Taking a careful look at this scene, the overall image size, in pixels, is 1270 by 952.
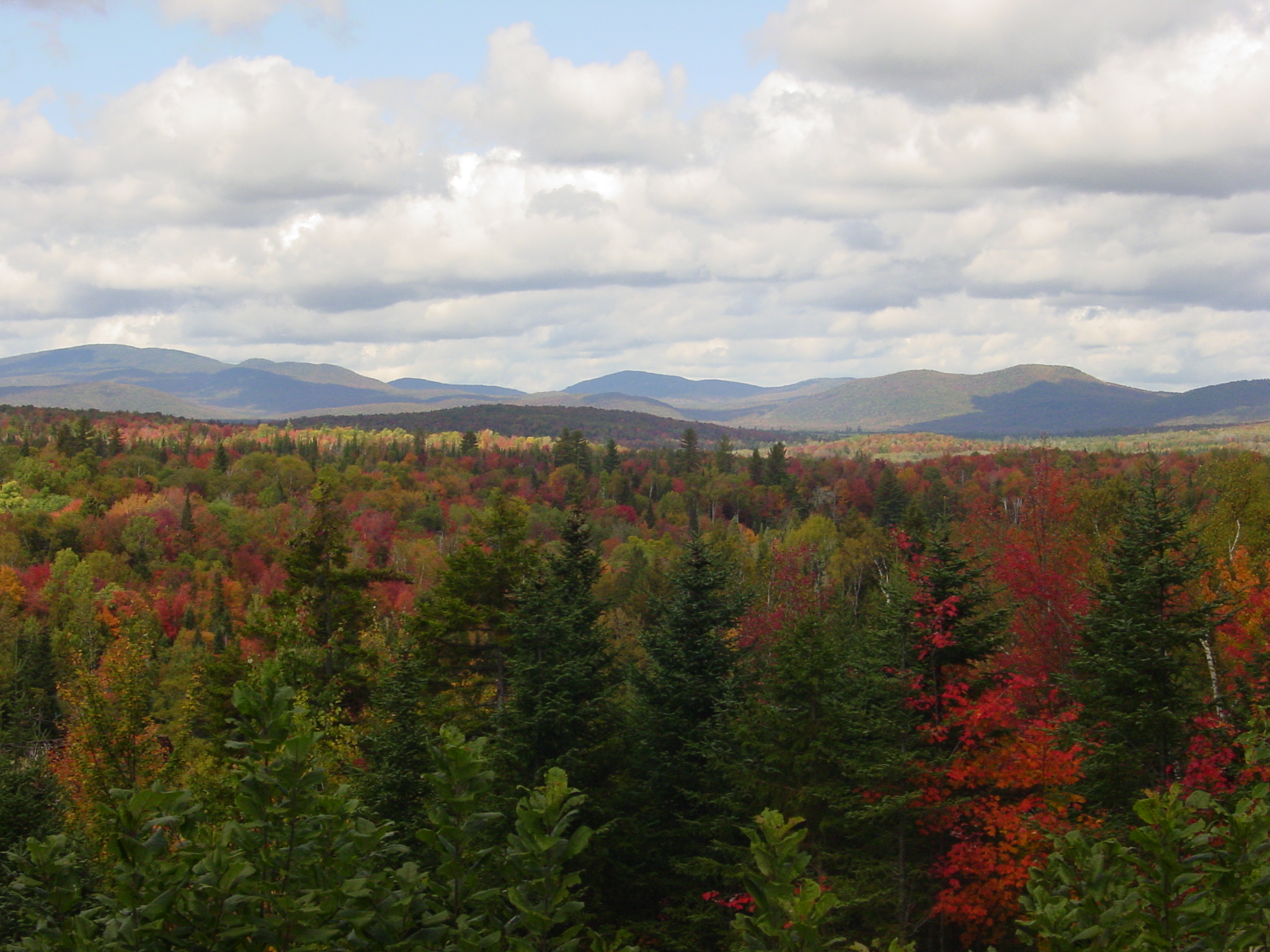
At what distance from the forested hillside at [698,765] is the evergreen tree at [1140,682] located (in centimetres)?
7

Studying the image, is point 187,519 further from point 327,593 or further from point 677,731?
point 677,731

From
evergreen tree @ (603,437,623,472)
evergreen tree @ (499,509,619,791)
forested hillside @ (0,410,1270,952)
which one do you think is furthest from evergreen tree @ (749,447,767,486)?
evergreen tree @ (499,509,619,791)

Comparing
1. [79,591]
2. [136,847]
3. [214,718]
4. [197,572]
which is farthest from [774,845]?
[197,572]

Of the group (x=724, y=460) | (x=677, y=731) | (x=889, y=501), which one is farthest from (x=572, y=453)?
(x=677, y=731)

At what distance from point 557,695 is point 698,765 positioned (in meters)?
4.30

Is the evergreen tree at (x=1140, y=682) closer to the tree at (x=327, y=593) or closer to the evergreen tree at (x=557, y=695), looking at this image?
the evergreen tree at (x=557, y=695)

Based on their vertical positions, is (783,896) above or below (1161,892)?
above

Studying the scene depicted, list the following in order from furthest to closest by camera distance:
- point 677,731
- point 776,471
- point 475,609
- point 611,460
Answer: point 611,460
point 776,471
point 475,609
point 677,731

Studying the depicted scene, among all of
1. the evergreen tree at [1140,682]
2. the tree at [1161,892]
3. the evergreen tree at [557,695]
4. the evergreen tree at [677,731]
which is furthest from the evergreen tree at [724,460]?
the tree at [1161,892]

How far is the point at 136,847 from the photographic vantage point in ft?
14.8

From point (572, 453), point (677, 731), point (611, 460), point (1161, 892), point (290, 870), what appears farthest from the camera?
point (572, 453)

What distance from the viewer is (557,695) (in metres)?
20.8

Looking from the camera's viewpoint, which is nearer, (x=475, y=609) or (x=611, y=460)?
(x=475, y=609)

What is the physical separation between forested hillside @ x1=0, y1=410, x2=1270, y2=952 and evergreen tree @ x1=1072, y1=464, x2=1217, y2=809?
69 millimetres
